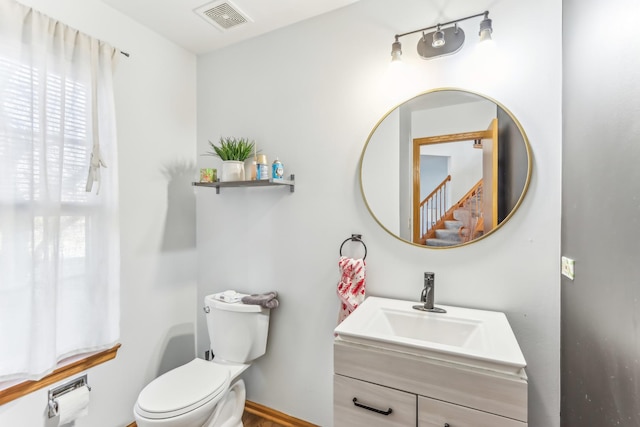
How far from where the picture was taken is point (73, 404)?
59.3 inches

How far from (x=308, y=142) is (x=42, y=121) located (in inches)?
50.6

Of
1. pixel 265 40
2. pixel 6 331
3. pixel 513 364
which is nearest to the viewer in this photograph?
pixel 513 364

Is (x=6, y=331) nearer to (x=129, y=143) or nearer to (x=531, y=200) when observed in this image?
(x=129, y=143)

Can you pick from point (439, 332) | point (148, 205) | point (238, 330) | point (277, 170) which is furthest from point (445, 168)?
point (148, 205)

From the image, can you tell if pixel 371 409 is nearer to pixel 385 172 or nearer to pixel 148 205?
pixel 385 172

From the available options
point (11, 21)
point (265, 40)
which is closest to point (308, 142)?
point (265, 40)

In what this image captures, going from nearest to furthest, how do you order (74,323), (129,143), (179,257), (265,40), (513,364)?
(513,364)
(74,323)
(129,143)
(265,40)
(179,257)

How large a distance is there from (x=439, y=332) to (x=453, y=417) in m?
0.39

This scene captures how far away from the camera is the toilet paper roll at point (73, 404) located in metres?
1.47

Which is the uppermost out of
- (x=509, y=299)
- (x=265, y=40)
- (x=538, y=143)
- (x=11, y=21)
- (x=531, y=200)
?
(x=265, y=40)

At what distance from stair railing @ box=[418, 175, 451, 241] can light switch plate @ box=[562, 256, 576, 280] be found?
1.69 feet

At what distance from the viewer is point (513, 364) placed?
0.93 meters

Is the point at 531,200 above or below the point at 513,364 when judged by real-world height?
above

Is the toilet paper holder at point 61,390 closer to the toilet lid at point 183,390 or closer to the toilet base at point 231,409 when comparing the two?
the toilet lid at point 183,390
